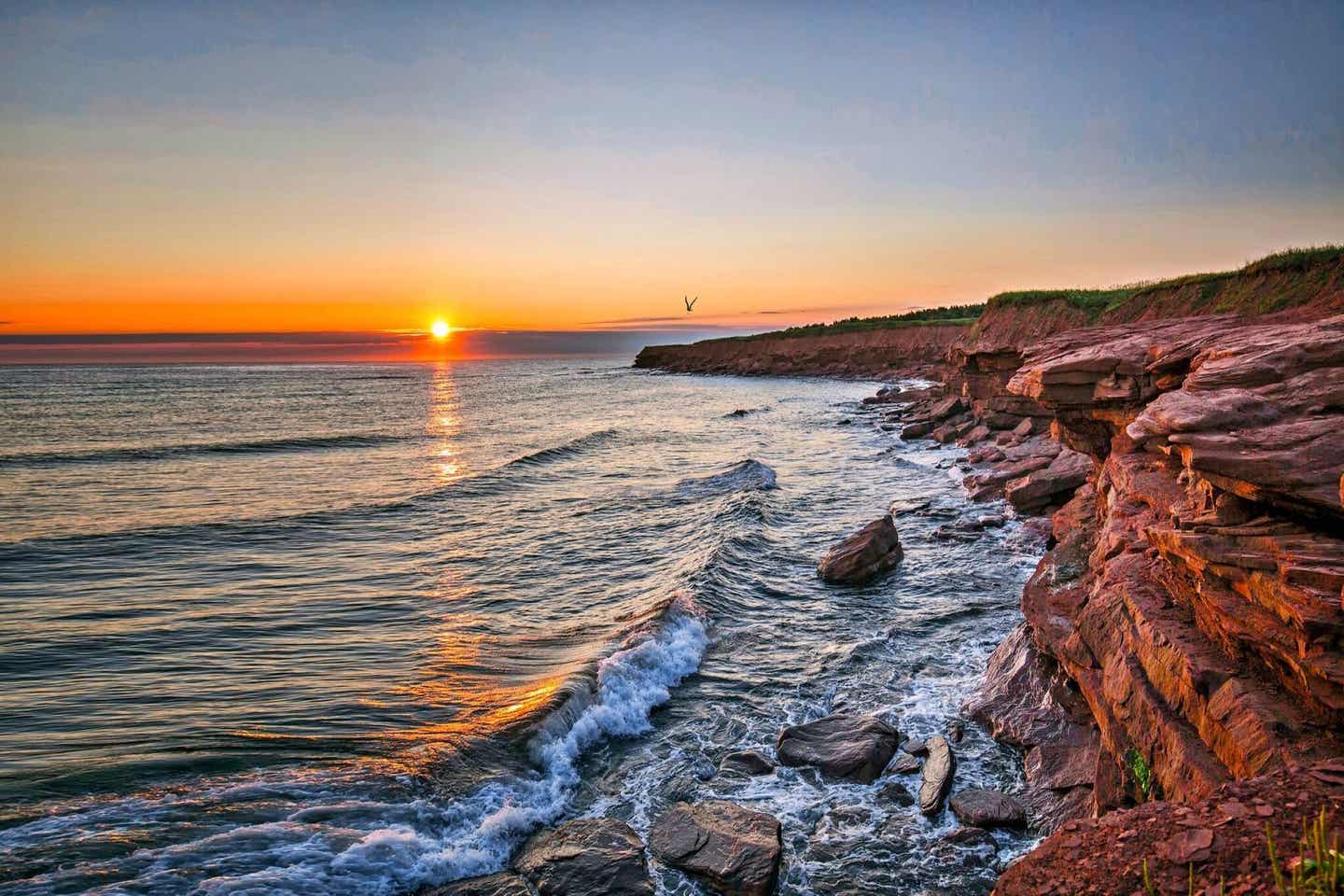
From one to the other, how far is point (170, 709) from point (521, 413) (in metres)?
51.4

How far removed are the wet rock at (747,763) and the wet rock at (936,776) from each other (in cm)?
182

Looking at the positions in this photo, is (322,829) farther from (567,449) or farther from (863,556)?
(567,449)

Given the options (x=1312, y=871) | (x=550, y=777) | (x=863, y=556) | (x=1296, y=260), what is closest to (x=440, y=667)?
(x=550, y=777)

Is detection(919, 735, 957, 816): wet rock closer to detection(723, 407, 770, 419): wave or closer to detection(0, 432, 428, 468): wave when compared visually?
detection(0, 432, 428, 468): wave

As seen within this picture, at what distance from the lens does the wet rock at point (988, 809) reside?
740cm

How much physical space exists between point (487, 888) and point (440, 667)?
5.53 metres

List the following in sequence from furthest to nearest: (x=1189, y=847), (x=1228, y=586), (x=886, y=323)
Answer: (x=886, y=323)
(x=1228, y=586)
(x=1189, y=847)

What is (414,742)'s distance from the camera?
9.45 metres

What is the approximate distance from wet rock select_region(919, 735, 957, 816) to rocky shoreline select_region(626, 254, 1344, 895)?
1.35 feet

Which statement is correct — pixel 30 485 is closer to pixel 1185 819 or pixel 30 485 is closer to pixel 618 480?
pixel 618 480

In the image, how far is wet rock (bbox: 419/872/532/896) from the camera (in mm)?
6789

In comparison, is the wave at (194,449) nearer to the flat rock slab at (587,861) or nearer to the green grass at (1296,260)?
the flat rock slab at (587,861)

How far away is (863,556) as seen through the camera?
15.9 meters

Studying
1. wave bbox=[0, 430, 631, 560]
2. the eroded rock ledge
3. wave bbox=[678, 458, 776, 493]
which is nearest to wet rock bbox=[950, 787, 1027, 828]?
the eroded rock ledge
